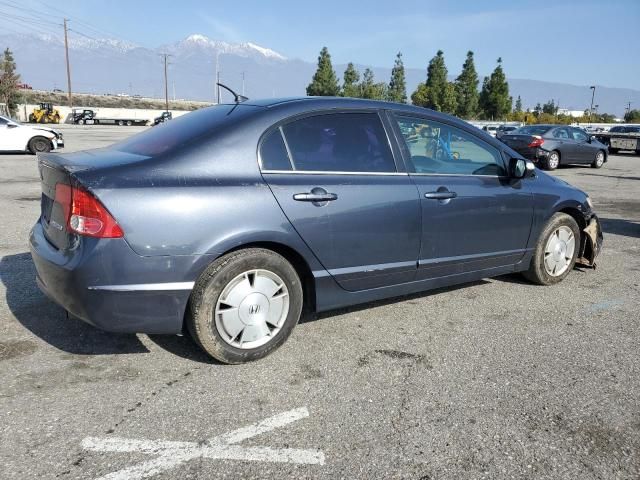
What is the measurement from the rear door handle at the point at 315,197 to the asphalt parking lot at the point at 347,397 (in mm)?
990

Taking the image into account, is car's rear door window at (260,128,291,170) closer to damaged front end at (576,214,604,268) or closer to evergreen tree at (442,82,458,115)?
damaged front end at (576,214,604,268)

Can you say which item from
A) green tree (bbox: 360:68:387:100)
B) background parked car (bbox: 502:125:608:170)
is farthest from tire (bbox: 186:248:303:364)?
green tree (bbox: 360:68:387:100)

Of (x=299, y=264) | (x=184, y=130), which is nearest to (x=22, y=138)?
(x=184, y=130)

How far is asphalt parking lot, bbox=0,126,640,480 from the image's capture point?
2.39 meters

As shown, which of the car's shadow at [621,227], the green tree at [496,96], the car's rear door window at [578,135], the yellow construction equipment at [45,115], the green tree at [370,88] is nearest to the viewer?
the car's shadow at [621,227]

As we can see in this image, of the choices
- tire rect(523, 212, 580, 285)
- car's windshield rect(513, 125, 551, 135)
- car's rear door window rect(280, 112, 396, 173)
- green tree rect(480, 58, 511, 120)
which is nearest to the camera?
car's rear door window rect(280, 112, 396, 173)

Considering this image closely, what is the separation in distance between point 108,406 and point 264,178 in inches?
59.2

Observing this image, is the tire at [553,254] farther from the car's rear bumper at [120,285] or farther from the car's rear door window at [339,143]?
the car's rear bumper at [120,285]

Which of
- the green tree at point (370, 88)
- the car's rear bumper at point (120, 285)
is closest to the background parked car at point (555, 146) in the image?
the car's rear bumper at point (120, 285)

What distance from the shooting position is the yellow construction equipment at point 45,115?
51844 millimetres

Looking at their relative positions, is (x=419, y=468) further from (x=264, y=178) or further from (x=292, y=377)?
(x=264, y=178)

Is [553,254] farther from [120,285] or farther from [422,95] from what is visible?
[422,95]

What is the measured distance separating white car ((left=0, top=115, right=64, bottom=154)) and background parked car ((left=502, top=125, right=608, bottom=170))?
574 inches

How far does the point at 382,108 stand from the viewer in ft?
12.7
